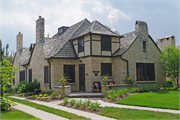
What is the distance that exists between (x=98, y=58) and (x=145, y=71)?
495cm

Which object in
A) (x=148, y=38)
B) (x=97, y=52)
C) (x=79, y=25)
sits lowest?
(x=97, y=52)

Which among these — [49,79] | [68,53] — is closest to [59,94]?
[49,79]

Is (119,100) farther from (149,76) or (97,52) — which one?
(149,76)

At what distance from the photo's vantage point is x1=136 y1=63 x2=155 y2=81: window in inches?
730

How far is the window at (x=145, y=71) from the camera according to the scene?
18.5m

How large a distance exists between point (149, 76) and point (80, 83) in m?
6.78

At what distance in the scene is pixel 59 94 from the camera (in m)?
15.2

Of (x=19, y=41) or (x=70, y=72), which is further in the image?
(x=19, y=41)

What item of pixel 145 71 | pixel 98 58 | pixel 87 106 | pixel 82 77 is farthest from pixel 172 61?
pixel 87 106

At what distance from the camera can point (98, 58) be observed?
1758 cm

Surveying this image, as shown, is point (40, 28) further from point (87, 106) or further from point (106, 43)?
point (87, 106)

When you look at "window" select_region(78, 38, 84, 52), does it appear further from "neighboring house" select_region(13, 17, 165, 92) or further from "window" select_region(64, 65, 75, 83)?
"window" select_region(64, 65, 75, 83)

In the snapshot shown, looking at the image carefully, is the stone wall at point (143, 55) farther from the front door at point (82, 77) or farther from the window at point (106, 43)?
the front door at point (82, 77)

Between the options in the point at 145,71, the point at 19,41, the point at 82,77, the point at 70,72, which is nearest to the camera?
the point at 82,77
